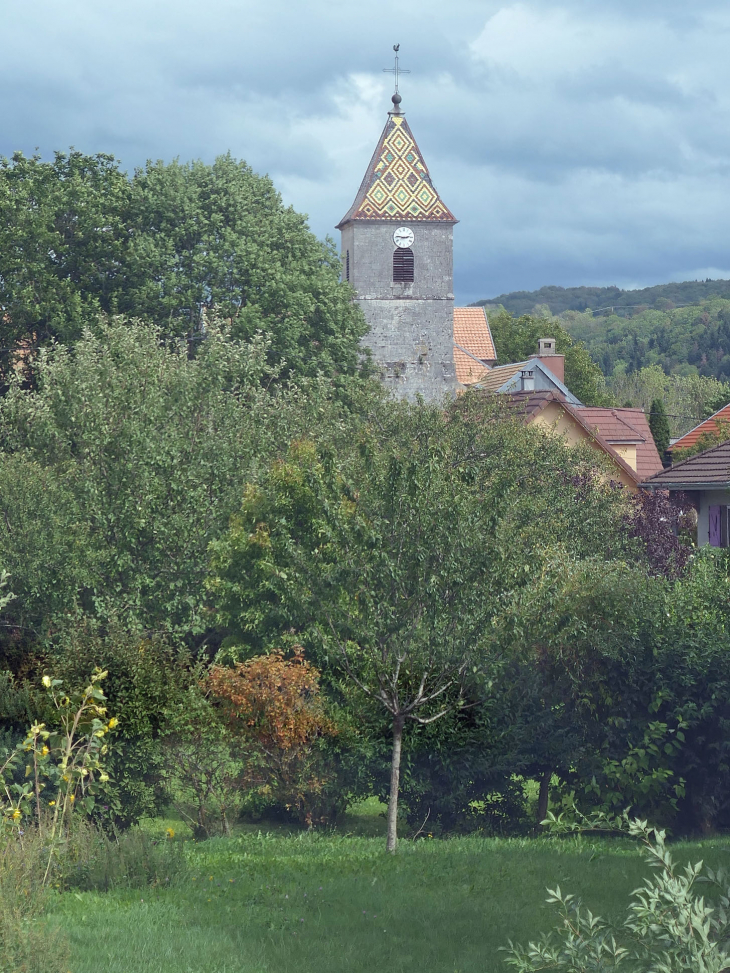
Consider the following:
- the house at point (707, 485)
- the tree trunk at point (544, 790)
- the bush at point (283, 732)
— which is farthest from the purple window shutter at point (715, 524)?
the bush at point (283, 732)

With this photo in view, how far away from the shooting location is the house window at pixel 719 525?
28342mm

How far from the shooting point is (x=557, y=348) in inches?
3145

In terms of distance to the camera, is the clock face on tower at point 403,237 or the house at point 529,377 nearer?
the house at point 529,377

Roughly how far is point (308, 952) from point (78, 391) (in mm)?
15872

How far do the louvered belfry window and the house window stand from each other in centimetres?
3098

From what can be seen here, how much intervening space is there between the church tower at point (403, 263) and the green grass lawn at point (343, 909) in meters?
42.8

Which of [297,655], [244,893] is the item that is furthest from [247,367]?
[244,893]

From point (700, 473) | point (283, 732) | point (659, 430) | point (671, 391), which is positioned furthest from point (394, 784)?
point (671, 391)

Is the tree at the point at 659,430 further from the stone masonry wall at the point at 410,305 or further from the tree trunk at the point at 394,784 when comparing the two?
the tree trunk at the point at 394,784

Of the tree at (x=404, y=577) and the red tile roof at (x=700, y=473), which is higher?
the red tile roof at (x=700, y=473)

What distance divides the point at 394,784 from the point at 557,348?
67872 mm

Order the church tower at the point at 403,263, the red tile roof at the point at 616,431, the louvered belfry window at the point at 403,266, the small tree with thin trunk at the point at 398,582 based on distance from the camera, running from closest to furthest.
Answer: the small tree with thin trunk at the point at 398,582 → the red tile roof at the point at 616,431 → the church tower at the point at 403,263 → the louvered belfry window at the point at 403,266

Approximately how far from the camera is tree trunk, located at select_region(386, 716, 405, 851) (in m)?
14.3

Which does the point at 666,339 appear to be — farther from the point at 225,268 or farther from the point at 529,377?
the point at 225,268
